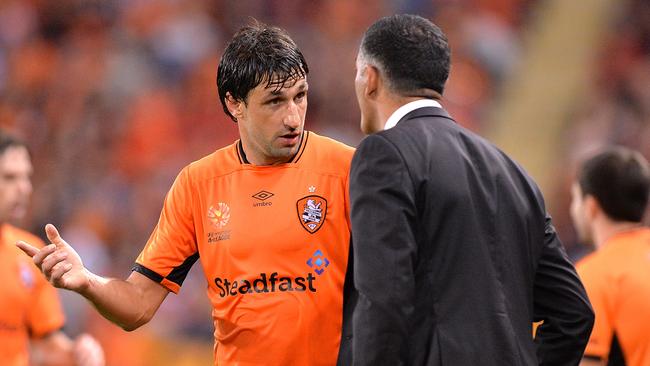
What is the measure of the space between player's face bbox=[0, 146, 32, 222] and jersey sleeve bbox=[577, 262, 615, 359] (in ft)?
9.07

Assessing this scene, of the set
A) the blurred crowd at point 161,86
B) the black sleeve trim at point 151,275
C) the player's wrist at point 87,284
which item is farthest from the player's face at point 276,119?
the blurred crowd at point 161,86

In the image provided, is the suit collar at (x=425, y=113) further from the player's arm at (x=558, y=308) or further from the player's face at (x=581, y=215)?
the player's face at (x=581, y=215)

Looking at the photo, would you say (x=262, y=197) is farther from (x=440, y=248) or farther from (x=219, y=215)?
(x=440, y=248)

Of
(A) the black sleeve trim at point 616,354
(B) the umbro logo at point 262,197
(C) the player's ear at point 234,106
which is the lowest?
(A) the black sleeve trim at point 616,354

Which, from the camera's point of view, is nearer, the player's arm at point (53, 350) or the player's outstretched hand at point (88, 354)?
the player's outstretched hand at point (88, 354)

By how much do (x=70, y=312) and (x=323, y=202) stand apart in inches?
208

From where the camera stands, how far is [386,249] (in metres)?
2.90

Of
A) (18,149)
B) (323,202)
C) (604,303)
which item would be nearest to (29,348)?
(18,149)

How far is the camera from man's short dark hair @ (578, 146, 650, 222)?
4.60m

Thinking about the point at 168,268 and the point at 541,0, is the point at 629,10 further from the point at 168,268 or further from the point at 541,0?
the point at 168,268

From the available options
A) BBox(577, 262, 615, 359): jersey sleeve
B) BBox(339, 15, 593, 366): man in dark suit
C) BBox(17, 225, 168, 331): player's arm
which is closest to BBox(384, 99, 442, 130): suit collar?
BBox(339, 15, 593, 366): man in dark suit

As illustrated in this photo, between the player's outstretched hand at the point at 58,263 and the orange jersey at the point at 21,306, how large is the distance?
1.86 m

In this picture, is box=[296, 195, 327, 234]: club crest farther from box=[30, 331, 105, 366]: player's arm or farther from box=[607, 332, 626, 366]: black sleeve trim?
box=[30, 331, 105, 366]: player's arm

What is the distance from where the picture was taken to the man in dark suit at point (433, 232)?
2.91m
